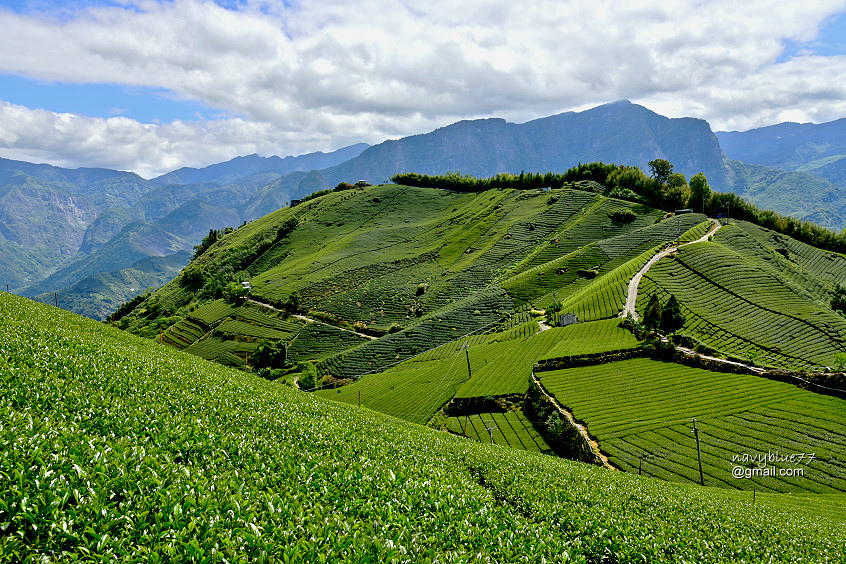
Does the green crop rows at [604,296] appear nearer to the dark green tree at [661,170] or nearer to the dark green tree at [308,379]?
the dark green tree at [308,379]

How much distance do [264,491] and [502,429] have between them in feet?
169

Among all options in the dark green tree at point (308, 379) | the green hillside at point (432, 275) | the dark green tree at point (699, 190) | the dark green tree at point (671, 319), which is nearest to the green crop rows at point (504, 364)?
the green hillside at point (432, 275)

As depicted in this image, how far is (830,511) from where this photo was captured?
32.0m

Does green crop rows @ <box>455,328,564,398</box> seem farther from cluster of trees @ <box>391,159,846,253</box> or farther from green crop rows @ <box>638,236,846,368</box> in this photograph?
cluster of trees @ <box>391,159,846,253</box>

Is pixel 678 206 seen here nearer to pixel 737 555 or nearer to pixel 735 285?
pixel 735 285

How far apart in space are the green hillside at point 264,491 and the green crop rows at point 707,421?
50.0 ft

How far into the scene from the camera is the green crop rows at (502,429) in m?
54.9

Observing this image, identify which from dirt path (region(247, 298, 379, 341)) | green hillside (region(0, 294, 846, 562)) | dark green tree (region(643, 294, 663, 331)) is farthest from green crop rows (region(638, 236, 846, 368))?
dirt path (region(247, 298, 379, 341))

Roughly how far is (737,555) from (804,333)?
2726 inches

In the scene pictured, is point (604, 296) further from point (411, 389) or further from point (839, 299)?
point (411, 389)

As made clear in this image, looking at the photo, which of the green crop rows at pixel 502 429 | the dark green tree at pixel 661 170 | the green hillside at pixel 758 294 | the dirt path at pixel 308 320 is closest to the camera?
the green crop rows at pixel 502 429

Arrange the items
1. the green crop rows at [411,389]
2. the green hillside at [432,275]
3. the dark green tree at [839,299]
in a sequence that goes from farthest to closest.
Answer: the green hillside at [432,275] → the dark green tree at [839,299] → the green crop rows at [411,389]

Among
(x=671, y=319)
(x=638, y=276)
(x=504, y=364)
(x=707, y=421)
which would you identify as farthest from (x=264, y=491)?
(x=638, y=276)

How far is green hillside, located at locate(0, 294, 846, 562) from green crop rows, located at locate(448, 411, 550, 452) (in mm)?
28342
